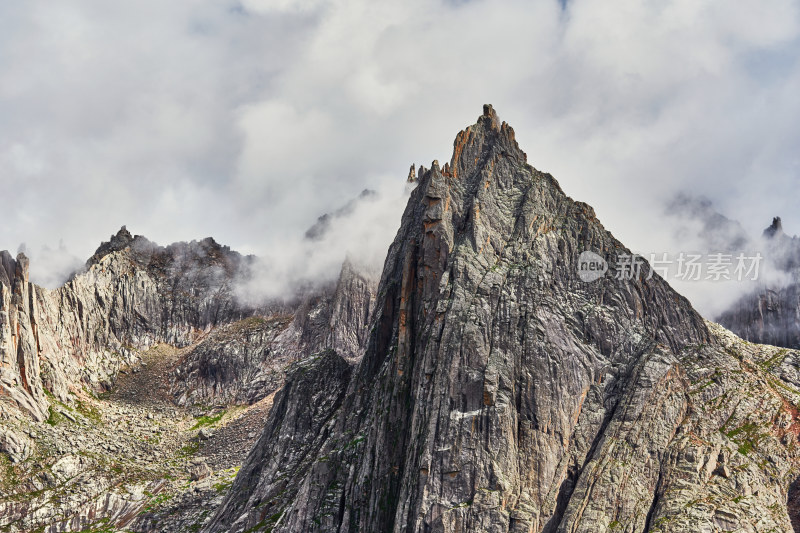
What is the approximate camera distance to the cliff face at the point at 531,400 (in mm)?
90750

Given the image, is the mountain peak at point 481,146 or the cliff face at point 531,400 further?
the mountain peak at point 481,146

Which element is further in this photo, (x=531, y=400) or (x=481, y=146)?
(x=481, y=146)

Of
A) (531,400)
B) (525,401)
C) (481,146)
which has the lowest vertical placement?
(525,401)

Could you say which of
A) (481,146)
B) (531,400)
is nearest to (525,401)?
(531,400)

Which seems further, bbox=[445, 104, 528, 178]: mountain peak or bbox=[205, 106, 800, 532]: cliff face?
bbox=[445, 104, 528, 178]: mountain peak

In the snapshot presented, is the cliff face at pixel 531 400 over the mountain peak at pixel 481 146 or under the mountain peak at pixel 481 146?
under

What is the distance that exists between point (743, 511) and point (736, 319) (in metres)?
124

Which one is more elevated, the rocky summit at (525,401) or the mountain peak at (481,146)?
the mountain peak at (481,146)

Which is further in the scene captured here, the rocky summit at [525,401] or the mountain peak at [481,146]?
the mountain peak at [481,146]

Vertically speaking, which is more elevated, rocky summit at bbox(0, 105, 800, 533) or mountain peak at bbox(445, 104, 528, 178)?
mountain peak at bbox(445, 104, 528, 178)

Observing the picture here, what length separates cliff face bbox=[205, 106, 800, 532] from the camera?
9075cm

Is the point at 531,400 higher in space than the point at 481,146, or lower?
lower

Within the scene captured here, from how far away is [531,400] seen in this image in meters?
96.9

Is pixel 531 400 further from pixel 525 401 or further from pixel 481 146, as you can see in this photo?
pixel 481 146
